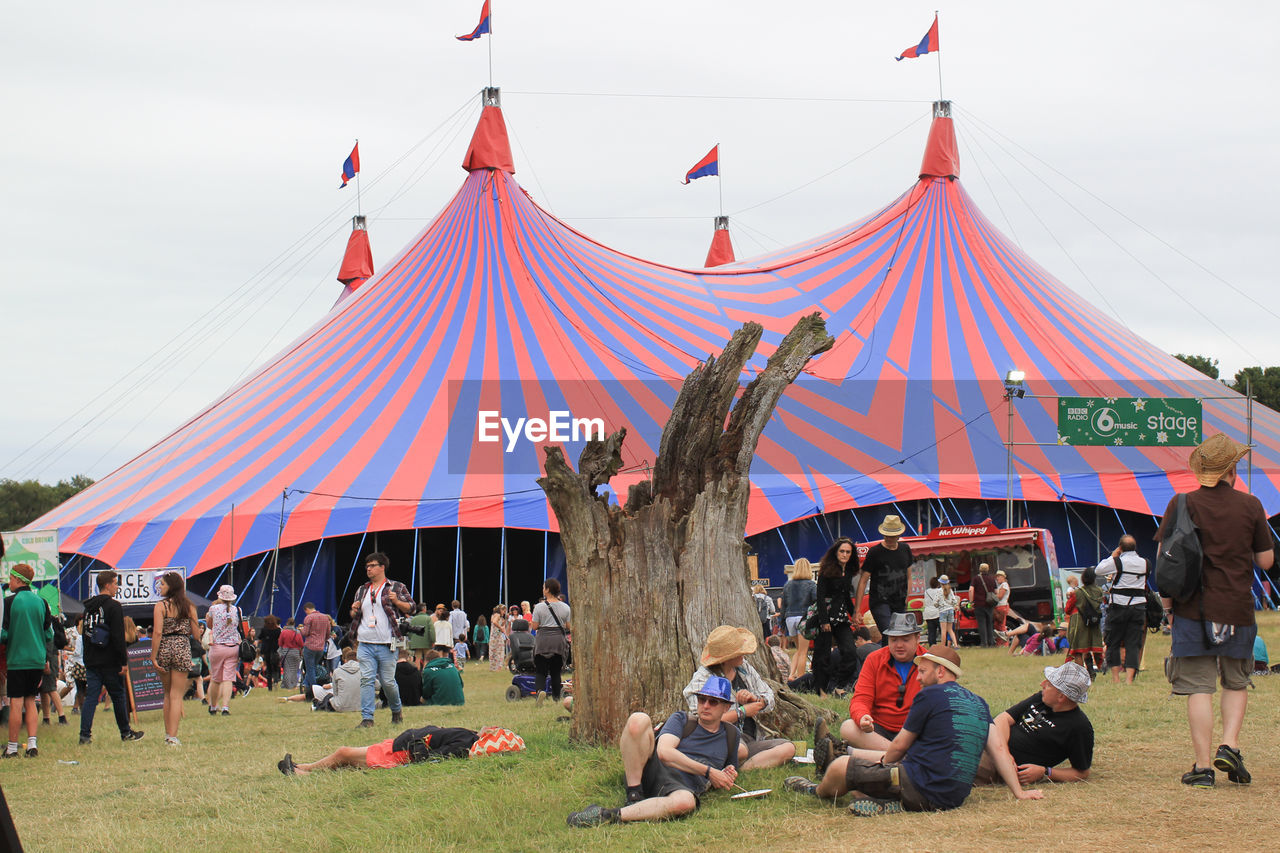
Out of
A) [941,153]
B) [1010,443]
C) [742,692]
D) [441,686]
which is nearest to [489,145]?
[941,153]

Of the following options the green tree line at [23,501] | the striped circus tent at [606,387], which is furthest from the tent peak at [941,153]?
the green tree line at [23,501]

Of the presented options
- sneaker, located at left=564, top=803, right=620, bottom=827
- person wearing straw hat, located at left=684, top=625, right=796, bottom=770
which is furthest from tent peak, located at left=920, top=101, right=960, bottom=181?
sneaker, located at left=564, top=803, right=620, bottom=827

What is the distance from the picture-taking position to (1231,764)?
4.81 metres

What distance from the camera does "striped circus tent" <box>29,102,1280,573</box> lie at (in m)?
17.2

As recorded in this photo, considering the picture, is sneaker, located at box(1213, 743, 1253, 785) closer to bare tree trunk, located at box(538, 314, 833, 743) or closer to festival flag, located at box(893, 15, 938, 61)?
bare tree trunk, located at box(538, 314, 833, 743)

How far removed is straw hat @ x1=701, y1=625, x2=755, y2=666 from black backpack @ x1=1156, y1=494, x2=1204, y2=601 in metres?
1.60

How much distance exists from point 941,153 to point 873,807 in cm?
1917

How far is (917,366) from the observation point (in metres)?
19.8

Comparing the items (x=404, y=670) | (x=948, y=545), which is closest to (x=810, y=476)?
(x=948, y=545)

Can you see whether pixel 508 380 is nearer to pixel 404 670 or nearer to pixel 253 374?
pixel 253 374

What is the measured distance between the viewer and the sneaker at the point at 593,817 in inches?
189

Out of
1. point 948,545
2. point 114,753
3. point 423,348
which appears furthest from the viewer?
point 423,348

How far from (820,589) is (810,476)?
398 inches

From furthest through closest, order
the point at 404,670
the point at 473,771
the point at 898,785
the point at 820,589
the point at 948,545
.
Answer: the point at 948,545, the point at 404,670, the point at 820,589, the point at 473,771, the point at 898,785
